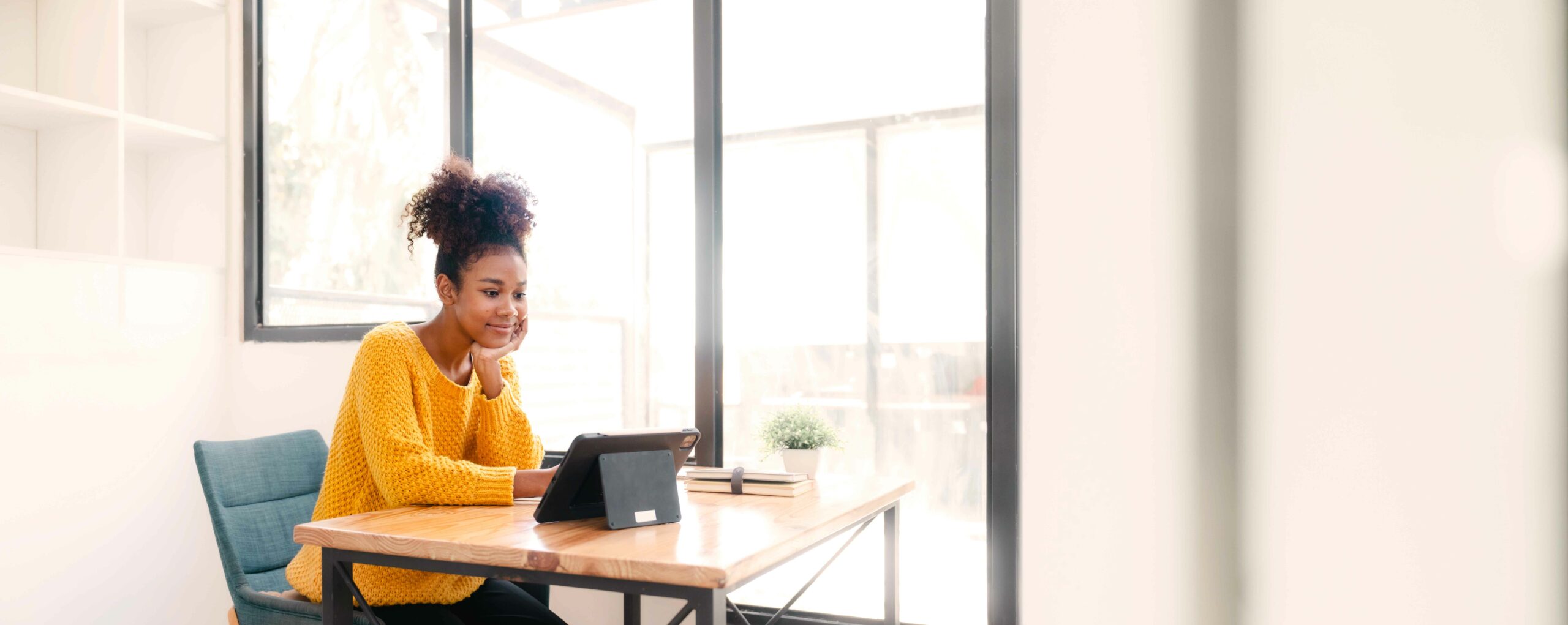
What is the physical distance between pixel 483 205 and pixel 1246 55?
1424 mm

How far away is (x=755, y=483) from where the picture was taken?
156 cm

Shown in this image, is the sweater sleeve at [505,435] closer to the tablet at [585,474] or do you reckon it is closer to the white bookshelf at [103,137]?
the tablet at [585,474]

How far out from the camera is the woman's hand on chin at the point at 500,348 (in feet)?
5.22

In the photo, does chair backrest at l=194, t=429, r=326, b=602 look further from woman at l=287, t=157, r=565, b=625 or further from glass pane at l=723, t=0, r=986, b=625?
glass pane at l=723, t=0, r=986, b=625

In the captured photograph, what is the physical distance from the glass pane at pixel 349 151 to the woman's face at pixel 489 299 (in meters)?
0.95

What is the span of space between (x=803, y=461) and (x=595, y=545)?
712 millimetres

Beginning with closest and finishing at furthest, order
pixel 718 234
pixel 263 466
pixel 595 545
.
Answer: pixel 595 545, pixel 263 466, pixel 718 234

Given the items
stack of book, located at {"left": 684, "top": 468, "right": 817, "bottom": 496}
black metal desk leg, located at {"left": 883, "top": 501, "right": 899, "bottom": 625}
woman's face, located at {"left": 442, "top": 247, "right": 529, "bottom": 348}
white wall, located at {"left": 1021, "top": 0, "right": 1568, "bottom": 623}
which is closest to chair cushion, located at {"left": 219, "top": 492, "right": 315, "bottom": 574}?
woman's face, located at {"left": 442, "top": 247, "right": 529, "bottom": 348}

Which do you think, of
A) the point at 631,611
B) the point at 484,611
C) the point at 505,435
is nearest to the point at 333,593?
the point at 484,611

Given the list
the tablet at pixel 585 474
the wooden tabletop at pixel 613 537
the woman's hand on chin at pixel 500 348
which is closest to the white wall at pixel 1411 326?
the wooden tabletop at pixel 613 537

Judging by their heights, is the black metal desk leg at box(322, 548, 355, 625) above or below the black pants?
above

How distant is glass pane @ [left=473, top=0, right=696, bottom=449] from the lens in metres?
2.16

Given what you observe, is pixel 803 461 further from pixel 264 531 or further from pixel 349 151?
pixel 349 151

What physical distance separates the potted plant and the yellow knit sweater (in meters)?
0.46
